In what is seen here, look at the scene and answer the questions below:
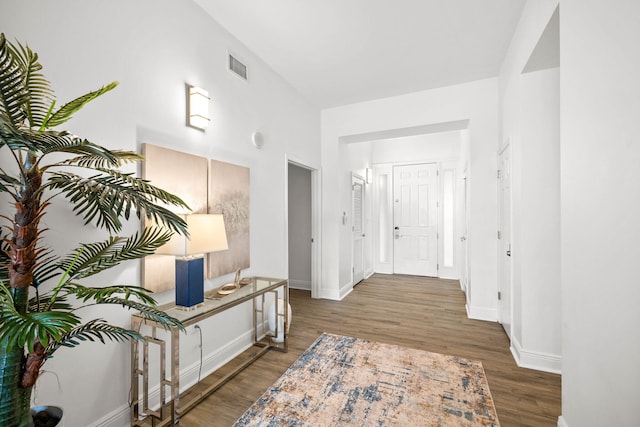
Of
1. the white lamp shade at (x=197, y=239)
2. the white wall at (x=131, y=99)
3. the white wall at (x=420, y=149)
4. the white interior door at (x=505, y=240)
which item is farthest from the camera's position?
the white wall at (x=420, y=149)

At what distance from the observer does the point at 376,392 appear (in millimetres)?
2141

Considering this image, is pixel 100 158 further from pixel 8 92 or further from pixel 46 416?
pixel 46 416

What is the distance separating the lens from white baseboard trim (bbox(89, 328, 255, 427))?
174 centimetres

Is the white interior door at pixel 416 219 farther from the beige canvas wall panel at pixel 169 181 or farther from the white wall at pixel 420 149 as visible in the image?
the beige canvas wall panel at pixel 169 181

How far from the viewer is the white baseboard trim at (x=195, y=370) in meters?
1.74

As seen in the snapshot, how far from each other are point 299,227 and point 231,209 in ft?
8.90

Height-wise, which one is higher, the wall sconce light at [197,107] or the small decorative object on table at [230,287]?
the wall sconce light at [197,107]

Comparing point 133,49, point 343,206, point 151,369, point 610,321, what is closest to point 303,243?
point 343,206

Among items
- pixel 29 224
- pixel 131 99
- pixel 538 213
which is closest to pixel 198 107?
pixel 131 99

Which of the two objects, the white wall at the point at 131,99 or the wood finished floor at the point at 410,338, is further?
the wood finished floor at the point at 410,338

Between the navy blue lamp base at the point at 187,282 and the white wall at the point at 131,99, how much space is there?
0.24 metres

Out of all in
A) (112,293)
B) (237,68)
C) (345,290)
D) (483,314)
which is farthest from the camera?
(345,290)

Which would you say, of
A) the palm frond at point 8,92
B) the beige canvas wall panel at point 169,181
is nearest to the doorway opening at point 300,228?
the beige canvas wall panel at point 169,181

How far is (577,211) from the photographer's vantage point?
1.50 m
